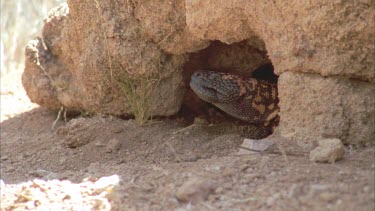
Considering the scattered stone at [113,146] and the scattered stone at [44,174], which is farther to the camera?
the scattered stone at [113,146]

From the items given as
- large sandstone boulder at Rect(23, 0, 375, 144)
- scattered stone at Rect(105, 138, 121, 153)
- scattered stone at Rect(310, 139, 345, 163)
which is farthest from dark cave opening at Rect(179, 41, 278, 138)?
scattered stone at Rect(310, 139, 345, 163)

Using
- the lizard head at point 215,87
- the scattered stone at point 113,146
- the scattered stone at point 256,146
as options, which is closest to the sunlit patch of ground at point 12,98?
the scattered stone at point 113,146

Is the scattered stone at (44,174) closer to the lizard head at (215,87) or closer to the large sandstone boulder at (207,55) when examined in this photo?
the large sandstone boulder at (207,55)

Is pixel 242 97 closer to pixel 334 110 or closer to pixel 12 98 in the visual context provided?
pixel 334 110

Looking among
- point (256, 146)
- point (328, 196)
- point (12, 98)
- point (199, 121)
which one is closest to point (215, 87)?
point (199, 121)

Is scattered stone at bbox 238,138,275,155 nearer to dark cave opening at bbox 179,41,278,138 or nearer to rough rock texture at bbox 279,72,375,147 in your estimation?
rough rock texture at bbox 279,72,375,147

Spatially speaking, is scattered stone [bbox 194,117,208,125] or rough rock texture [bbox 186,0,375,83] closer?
rough rock texture [bbox 186,0,375,83]
